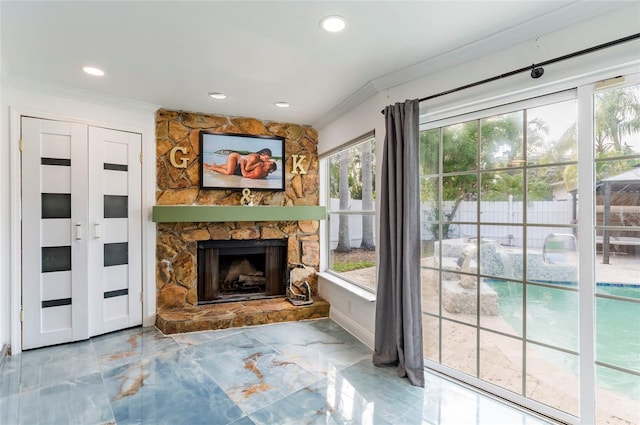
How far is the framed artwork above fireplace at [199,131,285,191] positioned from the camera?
384cm

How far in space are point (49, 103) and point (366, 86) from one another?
291 centimetres

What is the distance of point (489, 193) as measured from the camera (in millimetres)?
2264

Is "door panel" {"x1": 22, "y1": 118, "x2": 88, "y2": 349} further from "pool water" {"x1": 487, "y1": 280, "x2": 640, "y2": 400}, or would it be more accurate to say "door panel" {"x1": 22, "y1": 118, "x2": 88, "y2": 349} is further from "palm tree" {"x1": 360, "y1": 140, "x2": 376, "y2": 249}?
"pool water" {"x1": 487, "y1": 280, "x2": 640, "y2": 400}

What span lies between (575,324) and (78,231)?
4.00 meters

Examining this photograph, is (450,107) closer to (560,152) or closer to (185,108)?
(560,152)

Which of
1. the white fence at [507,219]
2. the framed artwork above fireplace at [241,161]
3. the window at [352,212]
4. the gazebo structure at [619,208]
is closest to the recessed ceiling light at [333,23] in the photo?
the window at [352,212]

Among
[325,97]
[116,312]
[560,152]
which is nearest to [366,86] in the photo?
[325,97]

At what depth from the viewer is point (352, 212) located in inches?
149

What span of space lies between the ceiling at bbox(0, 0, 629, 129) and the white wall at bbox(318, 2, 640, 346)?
64 mm

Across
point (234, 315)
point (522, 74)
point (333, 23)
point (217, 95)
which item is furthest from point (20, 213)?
point (522, 74)

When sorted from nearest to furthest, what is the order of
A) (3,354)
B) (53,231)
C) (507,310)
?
(507,310)
(3,354)
(53,231)

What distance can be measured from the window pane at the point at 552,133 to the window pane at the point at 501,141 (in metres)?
0.06

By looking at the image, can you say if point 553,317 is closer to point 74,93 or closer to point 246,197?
point 246,197

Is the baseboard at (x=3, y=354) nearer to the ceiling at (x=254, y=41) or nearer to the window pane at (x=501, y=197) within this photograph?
the ceiling at (x=254, y=41)
